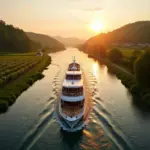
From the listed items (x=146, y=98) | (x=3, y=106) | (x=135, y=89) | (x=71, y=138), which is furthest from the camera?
(x=135, y=89)

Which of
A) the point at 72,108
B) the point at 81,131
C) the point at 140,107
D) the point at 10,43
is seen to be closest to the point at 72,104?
the point at 72,108

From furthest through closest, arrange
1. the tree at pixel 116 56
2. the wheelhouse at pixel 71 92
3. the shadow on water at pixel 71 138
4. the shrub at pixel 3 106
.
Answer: the tree at pixel 116 56 → the shrub at pixel 3 106 → the wheelhouse at pixel 71 92 → the shadow on water at pixel 71 138

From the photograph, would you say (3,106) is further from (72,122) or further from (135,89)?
(135,89)

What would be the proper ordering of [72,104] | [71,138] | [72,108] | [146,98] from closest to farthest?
[71,138], [72,108], [72,104], [146,98]

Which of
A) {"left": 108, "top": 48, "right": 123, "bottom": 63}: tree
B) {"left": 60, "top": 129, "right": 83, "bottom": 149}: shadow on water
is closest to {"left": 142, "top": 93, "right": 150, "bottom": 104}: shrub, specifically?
{"left": 60, "top": 129, "right": 83, "bottom": 149}: shadow on water

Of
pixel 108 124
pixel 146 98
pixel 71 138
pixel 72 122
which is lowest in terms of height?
pixel 71 138

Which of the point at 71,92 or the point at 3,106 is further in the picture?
the point at 3,106

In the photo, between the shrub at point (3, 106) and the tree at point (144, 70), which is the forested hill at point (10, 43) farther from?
the tree at point (144, 70)

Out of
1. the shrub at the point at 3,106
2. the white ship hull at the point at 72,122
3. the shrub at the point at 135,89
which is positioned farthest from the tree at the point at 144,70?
the shrub at the point at 3,106
